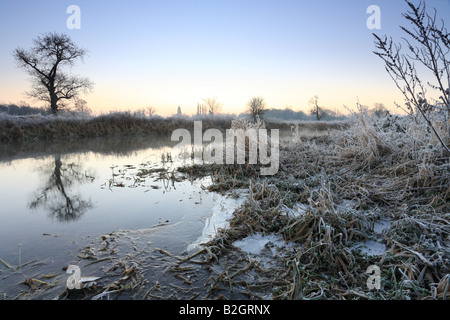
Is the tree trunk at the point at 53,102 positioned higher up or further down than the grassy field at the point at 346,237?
higher up

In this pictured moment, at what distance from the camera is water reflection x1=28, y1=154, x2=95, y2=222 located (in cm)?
296

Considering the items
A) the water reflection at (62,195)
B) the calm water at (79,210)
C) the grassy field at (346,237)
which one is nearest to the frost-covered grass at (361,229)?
the grassy field at (346,237)

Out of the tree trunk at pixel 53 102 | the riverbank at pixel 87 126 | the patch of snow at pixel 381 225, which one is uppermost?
the tree trunk at pixel 53 102

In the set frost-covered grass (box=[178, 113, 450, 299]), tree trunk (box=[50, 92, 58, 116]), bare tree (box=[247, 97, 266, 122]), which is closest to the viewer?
frost-covered grass (box=[178, 113, 450, 299])

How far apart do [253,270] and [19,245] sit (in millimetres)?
2081

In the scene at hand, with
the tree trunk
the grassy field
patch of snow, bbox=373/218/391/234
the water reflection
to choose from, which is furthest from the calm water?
the tree trunk

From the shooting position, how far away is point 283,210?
262 cm

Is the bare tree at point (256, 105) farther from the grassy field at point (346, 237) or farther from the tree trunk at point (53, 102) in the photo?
the grassy field at point (346, 237)

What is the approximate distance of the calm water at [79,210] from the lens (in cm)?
208

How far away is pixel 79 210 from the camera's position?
9.91 feet

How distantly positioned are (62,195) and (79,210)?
907 millimetres

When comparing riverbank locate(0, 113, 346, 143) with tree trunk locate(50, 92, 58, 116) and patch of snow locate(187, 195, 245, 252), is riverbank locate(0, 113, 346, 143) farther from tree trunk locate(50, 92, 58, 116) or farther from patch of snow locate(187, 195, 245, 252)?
tree trunk locate(50, 92, 58, 116)

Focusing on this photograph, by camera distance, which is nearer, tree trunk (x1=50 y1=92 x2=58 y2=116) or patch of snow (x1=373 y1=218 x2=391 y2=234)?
patch of snow (x1=373 y1=218 x2=391 y2=234)

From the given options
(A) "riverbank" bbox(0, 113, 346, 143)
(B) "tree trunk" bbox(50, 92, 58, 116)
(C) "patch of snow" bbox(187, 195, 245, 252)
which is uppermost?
(B) "tree trunk" bbox(50, 92, 58, 116)
